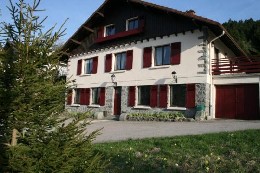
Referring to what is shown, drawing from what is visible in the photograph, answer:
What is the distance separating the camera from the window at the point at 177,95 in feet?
58.7

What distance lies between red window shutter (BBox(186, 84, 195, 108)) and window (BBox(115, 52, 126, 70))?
5.88 meters

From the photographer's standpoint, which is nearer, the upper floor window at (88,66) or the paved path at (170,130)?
the paved path at (170,130)

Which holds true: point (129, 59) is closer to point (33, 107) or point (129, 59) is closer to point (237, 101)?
point (237, 101)

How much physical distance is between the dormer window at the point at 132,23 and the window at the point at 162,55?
2.85 meters

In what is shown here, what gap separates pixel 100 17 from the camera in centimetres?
2395

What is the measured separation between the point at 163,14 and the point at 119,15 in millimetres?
4343

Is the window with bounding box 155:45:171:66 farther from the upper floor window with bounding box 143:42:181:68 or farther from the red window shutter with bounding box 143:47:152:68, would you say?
the red window shutter with bounding box 143:47:152:68

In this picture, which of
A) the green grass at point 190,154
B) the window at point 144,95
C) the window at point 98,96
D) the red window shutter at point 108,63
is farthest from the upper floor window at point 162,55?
the green grass at point 190,154

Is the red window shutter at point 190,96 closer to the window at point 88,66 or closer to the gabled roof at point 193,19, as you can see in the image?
the gabled roof at point 193,19

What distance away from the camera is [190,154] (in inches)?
288

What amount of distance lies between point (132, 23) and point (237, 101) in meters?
9.35

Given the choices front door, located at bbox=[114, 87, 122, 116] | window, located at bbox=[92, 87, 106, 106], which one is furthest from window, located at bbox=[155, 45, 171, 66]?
window, located at bbox=[92, 87, 106, 106]

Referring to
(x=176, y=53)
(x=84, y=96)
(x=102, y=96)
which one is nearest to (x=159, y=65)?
(x=176, y=53)

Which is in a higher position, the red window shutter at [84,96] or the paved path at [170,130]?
the red window shutter at [84,96]
